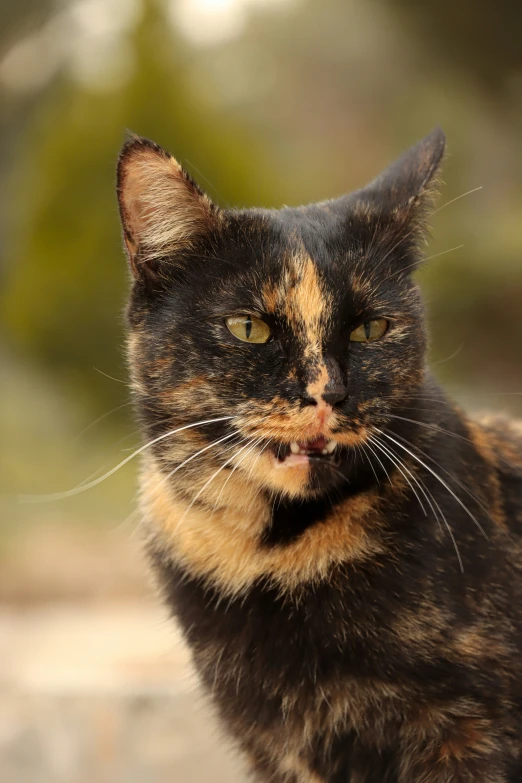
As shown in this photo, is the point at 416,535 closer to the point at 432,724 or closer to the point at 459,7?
the point at 432,724

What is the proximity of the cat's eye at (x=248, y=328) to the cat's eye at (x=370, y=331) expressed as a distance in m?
0.21

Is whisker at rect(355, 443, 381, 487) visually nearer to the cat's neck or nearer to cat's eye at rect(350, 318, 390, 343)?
the cat's neck

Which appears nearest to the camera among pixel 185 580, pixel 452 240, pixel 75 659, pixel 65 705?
→ pixel 185 580

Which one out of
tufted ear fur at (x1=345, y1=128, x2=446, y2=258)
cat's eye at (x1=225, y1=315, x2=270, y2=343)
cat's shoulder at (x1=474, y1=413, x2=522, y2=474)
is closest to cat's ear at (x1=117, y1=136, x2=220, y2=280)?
cat's eye at (x1=225, y1=315, x2=270, y2=343)

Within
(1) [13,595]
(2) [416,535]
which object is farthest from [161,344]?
(1) [13,595]

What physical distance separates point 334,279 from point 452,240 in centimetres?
649

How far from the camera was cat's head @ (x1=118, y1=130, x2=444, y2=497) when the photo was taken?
1.84 metres

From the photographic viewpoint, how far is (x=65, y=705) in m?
3.11

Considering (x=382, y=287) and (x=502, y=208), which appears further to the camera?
(x=502, y=208)

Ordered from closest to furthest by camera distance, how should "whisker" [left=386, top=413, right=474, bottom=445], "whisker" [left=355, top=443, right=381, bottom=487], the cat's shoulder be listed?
1. "whisker" [left=355, top=443, right=381, bottom=487]
2. "whisker" [left=386, top=413, right=474, bottom=445]
3. the cat's shoulder

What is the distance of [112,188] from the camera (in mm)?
7789

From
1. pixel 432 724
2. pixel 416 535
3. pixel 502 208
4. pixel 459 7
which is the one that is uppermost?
pixel 459 7

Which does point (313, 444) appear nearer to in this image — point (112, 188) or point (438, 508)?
point (438, 508)

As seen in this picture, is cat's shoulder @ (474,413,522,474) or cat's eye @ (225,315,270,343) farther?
cat's shoulder @ (474,413,522,474)
